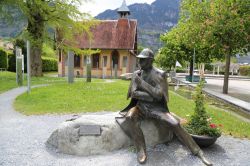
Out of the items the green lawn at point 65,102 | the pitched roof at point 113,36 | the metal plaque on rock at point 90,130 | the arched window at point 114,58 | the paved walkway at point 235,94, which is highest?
the pitched roof at point 113,36

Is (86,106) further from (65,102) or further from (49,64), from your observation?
(49,64)

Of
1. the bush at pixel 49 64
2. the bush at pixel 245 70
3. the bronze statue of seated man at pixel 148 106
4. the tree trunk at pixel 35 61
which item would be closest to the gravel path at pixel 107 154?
the bronze statue of seated man at pixel 148 106

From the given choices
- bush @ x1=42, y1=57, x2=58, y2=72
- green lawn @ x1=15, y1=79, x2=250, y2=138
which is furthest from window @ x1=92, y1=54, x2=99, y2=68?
green lawn @ x1=15, y1=79, x2=250, y2=138

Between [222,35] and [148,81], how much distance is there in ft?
47.2

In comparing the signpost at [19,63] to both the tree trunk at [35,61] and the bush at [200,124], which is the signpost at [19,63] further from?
the bush at [200,124]

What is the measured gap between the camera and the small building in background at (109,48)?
3866 centimetres

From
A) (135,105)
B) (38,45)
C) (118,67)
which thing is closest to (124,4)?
(118,67)

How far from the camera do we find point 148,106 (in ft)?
21.2

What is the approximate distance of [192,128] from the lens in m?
6.93

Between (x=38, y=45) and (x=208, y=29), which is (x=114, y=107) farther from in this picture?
(x=38, y=45)

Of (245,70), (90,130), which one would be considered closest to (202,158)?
(90,130)

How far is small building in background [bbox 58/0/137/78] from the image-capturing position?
38.7 metres

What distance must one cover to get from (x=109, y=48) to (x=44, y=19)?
538 inches

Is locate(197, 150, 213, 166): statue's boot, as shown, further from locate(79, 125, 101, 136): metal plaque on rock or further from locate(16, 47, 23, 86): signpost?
locate(16, 47, 23, 86): signpost
